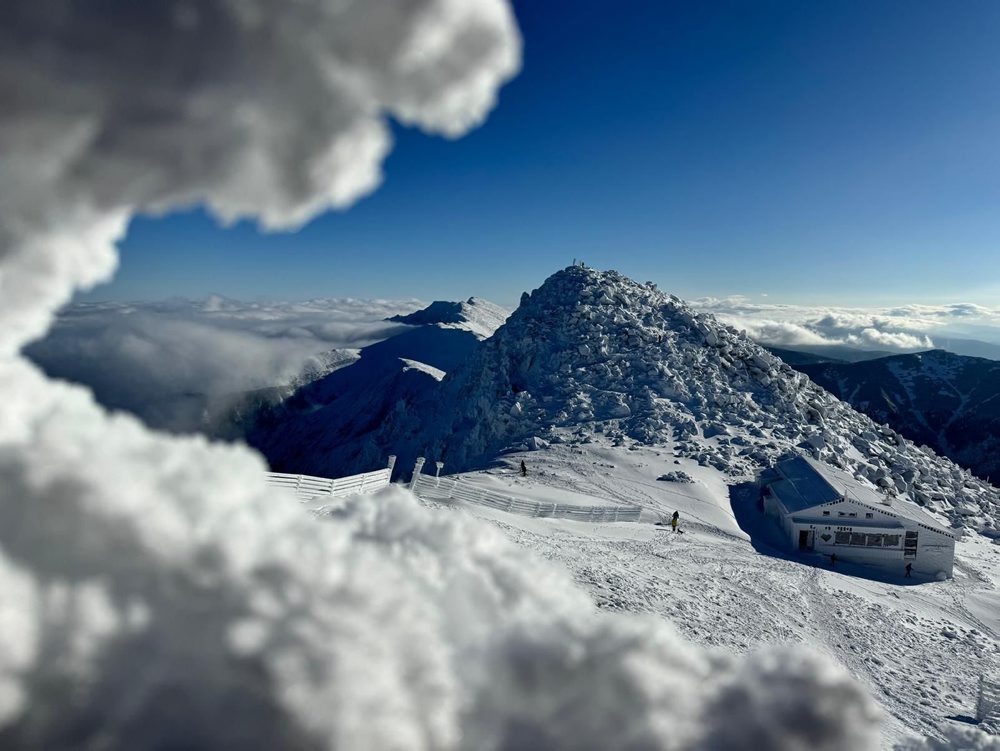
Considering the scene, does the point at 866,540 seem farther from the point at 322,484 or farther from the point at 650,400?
the point at 322,484

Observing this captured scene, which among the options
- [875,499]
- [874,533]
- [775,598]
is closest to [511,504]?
[775,598]

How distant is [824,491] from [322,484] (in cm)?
3313

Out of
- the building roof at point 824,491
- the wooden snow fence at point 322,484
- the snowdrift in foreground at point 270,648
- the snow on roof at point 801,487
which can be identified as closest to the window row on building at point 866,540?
the building roof at point 824,491

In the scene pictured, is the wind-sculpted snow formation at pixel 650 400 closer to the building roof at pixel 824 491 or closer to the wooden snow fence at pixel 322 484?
the building roof at pixel 824 491

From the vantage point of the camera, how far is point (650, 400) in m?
56.8

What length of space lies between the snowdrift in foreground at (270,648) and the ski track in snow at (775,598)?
1342 cm

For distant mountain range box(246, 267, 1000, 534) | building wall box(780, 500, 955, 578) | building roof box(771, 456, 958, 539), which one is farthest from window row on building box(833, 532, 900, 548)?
distant mountain range box(246, 267, 1000, 534)

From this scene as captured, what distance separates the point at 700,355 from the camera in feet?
216

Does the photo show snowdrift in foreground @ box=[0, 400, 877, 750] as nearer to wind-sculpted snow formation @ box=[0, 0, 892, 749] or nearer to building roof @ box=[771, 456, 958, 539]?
wind-sculpted snow formation @ box=[0, 0, 892, 749]

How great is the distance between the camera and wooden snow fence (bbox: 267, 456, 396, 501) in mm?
18547

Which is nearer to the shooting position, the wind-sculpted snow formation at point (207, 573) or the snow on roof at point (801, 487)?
the wind-sculpted snow formation at point (207, 573)

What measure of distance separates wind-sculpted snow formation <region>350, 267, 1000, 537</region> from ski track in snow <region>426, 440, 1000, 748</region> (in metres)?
13.1

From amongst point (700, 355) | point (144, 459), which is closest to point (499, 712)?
point (144, 459)

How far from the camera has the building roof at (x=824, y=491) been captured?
120 feet
